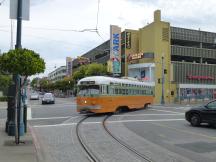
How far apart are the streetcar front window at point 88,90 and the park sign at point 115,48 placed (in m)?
38.1

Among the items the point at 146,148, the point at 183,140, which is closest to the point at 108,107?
the point at 183,140

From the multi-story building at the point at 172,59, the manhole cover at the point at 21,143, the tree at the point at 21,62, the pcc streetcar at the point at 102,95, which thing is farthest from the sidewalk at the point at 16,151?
the multi-story building at the point at 172,59

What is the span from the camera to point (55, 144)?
1298 centimetres

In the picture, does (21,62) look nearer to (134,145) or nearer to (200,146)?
(134,145)

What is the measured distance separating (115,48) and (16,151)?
2205 inches

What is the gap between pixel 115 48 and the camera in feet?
217

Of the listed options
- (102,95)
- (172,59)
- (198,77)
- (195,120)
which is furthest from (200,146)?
(198,77)

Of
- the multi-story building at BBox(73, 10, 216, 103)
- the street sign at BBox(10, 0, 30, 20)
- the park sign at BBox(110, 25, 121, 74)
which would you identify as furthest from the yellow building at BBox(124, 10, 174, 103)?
the street sign at BBox(10, 0, 30, 20)

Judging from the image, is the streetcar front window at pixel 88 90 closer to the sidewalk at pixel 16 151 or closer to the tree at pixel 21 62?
the sidewalk at pixel 16 151

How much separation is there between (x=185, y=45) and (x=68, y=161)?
66.2 metres

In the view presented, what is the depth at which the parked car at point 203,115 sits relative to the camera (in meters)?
18.5

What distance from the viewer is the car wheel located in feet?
63.4

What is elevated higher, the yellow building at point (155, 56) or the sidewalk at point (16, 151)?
the yellow building at point (155, 56)

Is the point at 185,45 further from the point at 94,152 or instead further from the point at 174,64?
the point at 94,152
